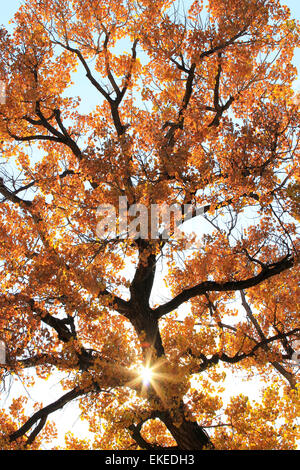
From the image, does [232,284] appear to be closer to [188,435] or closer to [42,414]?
[188,435]

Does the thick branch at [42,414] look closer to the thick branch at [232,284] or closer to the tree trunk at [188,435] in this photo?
the tree trunk at [188,435]

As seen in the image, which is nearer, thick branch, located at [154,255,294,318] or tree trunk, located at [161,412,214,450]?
tree trunk, located at [161,412,214,450]

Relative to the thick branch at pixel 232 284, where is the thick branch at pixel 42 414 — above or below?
below

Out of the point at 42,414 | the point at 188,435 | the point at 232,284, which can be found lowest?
the point at 188,435

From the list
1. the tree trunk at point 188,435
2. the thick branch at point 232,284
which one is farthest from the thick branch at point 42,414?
the thick branch at point 232,284

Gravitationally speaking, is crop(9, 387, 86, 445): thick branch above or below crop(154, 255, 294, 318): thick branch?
below

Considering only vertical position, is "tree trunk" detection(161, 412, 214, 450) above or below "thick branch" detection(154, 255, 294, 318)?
A: below

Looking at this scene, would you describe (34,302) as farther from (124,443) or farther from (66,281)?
(124,443)

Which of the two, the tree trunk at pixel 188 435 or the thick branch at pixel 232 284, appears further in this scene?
the thick branch at pixel 232 284

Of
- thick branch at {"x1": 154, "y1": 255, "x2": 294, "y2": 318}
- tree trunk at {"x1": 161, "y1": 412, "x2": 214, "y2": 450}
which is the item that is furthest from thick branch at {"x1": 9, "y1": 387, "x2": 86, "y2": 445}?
thick branch at {"x1": 154, "y1": 255, "x2": 294, "y2": 318}

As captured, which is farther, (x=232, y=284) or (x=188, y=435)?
(x=232, y=284)

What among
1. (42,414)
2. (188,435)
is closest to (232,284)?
(188,435)

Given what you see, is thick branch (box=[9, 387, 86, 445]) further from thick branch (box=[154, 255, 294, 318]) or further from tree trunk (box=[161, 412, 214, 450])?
thick branch (box=[154, 255, 294, 318])
